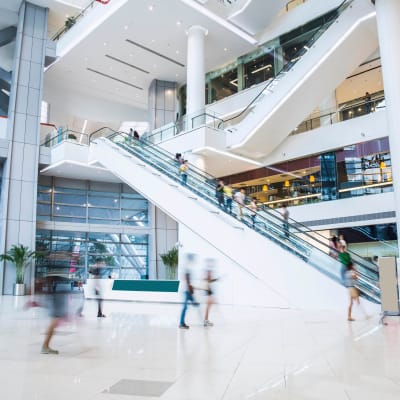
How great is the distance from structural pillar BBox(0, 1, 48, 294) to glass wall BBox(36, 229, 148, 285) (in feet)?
10.3

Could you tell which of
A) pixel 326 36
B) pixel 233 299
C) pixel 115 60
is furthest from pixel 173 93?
pixel 233 299

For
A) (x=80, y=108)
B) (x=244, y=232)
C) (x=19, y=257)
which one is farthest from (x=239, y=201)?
(x=80, y=108)

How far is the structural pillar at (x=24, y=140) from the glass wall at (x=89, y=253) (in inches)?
124

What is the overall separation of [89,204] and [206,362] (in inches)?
890

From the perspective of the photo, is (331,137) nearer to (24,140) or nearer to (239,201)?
(239,201)

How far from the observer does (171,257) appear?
72.3 feet

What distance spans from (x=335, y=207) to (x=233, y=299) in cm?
789

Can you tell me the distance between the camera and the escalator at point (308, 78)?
52.7ft

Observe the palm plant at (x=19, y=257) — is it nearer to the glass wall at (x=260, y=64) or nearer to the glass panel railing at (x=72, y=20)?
the glass panel railing at (x=72, y=20)

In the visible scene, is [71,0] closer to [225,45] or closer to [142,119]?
[225,45]

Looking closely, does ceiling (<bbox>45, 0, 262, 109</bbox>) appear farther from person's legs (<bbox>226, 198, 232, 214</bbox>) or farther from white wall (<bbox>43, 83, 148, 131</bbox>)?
person's legs (<bbox>226, 198, 232, 214</bbox>)

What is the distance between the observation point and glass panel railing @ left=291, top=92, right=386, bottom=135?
691 inches

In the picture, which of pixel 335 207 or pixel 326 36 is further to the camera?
pixel 335 207

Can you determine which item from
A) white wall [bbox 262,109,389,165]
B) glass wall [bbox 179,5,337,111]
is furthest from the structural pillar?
white wall [bbox 262,109,389,165]
